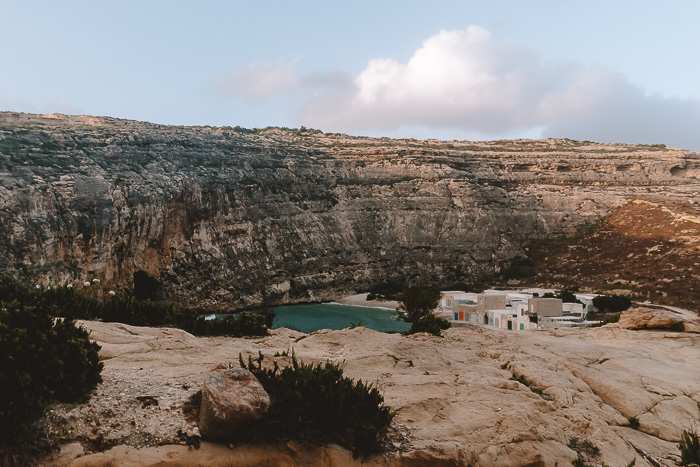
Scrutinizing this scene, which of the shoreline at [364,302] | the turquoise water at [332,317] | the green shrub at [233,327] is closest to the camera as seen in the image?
the green shrub at [233,327]

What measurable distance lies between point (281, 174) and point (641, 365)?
186 ft

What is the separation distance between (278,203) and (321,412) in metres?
59.3

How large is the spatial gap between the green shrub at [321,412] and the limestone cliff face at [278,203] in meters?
43.6

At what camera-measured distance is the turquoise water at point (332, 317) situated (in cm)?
4638

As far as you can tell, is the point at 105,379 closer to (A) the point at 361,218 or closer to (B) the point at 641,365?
(B) the point at 641,365

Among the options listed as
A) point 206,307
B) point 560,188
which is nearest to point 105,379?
point 206,307

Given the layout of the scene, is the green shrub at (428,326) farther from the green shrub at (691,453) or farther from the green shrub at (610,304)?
the green shrub at (610,304)

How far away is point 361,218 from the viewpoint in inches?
2758

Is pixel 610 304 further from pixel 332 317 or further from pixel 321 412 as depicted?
pixel 321 412

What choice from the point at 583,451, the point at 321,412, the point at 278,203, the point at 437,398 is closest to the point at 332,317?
the point at 278,203

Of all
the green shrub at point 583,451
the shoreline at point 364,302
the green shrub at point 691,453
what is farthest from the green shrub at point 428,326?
the shoreline at point 364,302

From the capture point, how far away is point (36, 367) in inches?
251

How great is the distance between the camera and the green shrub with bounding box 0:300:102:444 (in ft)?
18.3

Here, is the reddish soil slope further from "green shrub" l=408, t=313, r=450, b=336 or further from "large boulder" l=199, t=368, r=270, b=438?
"large boulder" l=199, t=368, r=270, b=438
